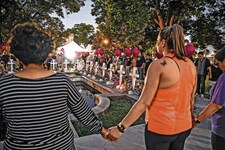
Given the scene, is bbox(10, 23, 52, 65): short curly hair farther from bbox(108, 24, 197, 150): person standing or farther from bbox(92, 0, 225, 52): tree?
bbox(92, 0, 225, 52): tree

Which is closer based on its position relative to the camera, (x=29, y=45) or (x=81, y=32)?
(x=29, y=45)

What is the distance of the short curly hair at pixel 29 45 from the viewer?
1.70 meters

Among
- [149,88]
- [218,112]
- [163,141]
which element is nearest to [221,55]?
[218,112]

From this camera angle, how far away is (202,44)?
86.8ft

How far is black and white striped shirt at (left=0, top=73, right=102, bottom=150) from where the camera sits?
162 centimetres

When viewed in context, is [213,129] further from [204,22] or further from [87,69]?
[204,22]

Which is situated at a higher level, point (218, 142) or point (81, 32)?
point (81, 32)

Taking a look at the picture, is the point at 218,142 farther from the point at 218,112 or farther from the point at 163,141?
the point at 163,141

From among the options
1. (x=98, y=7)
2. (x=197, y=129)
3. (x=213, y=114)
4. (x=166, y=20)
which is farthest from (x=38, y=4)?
(x=213, y=114)

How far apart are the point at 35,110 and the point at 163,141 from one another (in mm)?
1122

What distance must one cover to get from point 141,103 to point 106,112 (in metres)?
5.24

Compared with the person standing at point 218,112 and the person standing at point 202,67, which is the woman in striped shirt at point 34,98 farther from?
the person standing at point 202,67

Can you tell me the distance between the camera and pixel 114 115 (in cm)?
707

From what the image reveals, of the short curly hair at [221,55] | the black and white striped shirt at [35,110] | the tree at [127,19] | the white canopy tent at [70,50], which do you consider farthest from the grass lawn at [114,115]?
the white canopy tent at [70,50]
